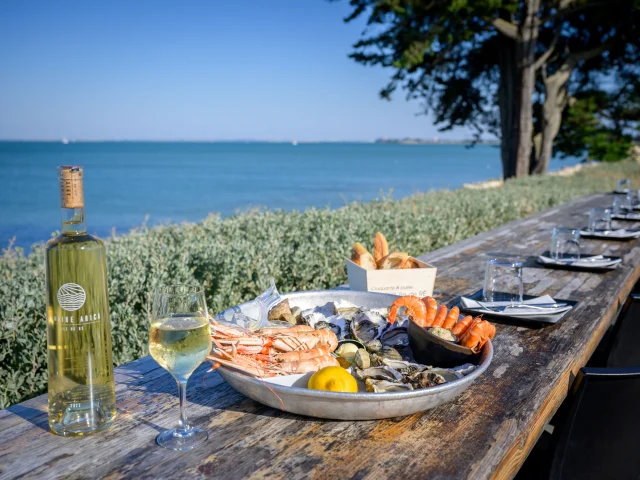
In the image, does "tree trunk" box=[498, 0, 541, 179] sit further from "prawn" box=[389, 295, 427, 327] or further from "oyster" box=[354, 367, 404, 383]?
"oyster" box=[354, 367, 404, 383]

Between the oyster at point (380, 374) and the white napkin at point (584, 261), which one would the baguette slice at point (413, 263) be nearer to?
the oyster at point (380, 374)

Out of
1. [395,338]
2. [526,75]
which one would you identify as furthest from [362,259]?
[526,75]

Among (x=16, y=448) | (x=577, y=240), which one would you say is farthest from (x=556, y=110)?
(x=16, y=448)

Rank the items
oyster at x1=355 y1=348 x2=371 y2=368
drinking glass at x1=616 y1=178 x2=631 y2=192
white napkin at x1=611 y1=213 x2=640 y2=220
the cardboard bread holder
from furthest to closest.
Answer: drinking glass at x1=616 y1=178 x2=631 y2=192
white napkin at x1=611 y1=213 x2=640 y2=220
the cardboard bread holder
oyster at x1=355 y1=348 x2=371 y2=368

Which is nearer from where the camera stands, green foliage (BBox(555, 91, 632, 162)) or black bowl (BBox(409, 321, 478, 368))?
black bowl (BBox(409, 321, 478, 368))

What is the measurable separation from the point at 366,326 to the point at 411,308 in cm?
19

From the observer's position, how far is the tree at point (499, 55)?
12844mm

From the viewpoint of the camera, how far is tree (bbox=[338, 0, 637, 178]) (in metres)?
12.8

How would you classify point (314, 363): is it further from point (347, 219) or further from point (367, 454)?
point (347, 219)

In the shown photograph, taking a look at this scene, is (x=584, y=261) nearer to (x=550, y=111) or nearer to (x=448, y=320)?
(x=448, y=320)

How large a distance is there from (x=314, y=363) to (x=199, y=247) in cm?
264

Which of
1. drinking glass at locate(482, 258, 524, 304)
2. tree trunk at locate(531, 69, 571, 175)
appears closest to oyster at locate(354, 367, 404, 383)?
drinking glass at locate(482, 258, 524, 304)

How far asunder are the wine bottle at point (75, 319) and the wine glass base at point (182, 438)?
0.18 meters

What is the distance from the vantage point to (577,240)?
3656mm
